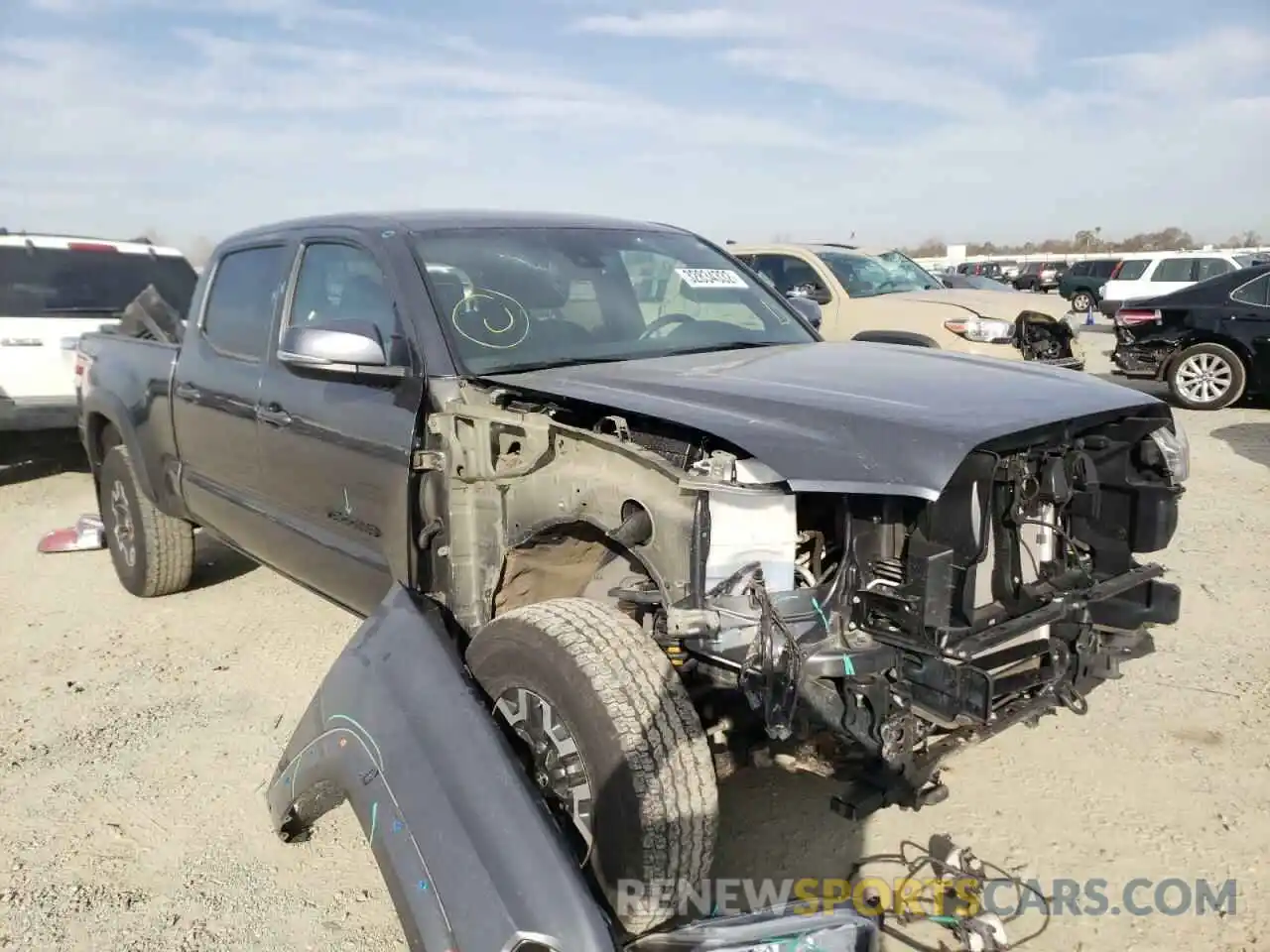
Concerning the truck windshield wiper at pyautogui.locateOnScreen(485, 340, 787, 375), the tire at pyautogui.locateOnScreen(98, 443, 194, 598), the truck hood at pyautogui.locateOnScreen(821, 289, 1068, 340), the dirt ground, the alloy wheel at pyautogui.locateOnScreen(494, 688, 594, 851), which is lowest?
the dirt ground

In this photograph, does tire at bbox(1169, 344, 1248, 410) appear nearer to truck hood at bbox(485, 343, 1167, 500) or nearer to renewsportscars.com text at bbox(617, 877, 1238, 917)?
truck hood at bbox(485, 343, 1167, 500)

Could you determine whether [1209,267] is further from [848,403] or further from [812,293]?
[848,403]

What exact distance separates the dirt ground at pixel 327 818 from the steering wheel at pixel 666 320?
1.54 m

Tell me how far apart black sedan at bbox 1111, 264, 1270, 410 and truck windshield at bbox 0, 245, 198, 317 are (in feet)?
31.7

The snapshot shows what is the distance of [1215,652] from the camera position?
13.4 feet

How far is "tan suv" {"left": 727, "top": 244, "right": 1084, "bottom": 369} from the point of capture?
8.16m

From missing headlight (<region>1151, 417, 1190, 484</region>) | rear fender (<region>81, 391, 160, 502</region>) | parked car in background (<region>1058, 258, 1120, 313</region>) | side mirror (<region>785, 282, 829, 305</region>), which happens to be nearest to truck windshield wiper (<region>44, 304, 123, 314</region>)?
rear fender (<region>81, 391, 160, 502</region>)

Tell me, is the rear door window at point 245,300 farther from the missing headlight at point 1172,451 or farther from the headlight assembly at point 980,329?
the headlight assembly at point 980,329

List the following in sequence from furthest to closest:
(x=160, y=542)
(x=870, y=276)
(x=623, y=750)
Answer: (x=870, y=276) < (x=160, y=542) < (x=623, y=750)

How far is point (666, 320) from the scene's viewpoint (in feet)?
11.6

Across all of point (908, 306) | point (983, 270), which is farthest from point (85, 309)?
point (983, 270)

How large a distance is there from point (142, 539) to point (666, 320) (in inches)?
124

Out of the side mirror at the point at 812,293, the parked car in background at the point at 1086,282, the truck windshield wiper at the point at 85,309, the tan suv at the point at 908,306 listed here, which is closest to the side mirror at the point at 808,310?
the tan suv at the point at 908,306

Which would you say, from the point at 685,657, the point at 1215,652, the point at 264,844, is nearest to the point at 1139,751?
the point at 1215,652
